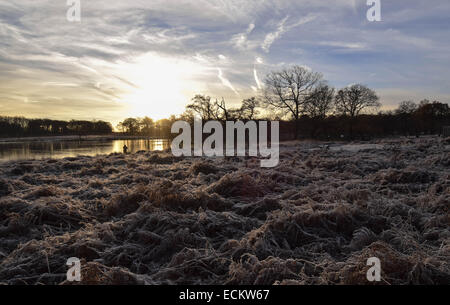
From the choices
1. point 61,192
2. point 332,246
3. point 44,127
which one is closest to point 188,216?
point 332,246

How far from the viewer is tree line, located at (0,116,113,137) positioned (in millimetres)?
90250

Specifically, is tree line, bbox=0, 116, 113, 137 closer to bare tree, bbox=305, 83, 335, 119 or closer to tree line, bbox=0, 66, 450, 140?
tree line, bbox=0, 66, 450, 140

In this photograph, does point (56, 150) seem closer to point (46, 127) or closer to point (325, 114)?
point (325, 114)

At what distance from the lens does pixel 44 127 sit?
330 ft

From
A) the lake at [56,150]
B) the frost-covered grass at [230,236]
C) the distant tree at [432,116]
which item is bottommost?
the frost-covered grass at [230,236]

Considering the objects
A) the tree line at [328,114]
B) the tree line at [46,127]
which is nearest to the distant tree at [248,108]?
the tree line at [328,114]

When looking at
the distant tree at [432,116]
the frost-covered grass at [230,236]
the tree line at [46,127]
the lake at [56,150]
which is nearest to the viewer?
the frost-covered grass at [230,236]

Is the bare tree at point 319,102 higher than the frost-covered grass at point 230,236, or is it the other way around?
the bare tree at point 319,102

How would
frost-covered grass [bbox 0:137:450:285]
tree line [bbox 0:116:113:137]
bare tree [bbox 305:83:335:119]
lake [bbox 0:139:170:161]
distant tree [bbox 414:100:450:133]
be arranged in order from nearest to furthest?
frost-covered grass [bbox 0:137:450:285], lake [bbox 0:139:170:161], bare tree [bbox 305:83:335:119], distant tree [bbox 414:100:450:133], tree line [bbox 0:116:113:137]

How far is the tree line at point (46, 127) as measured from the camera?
296ft

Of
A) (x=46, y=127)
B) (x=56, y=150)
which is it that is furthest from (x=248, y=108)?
(x=46, y=127)

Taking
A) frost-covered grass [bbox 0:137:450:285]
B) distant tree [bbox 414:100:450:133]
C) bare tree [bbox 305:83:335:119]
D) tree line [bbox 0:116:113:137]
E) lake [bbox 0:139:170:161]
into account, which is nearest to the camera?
frost-covered grass [bbox 0:137:450:285]

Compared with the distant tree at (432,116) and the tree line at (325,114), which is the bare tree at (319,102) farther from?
the distant tree at (432,116)

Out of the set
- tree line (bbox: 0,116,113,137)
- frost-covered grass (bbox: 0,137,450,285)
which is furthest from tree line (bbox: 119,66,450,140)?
tree line (bbox: 0,116,113,137)
